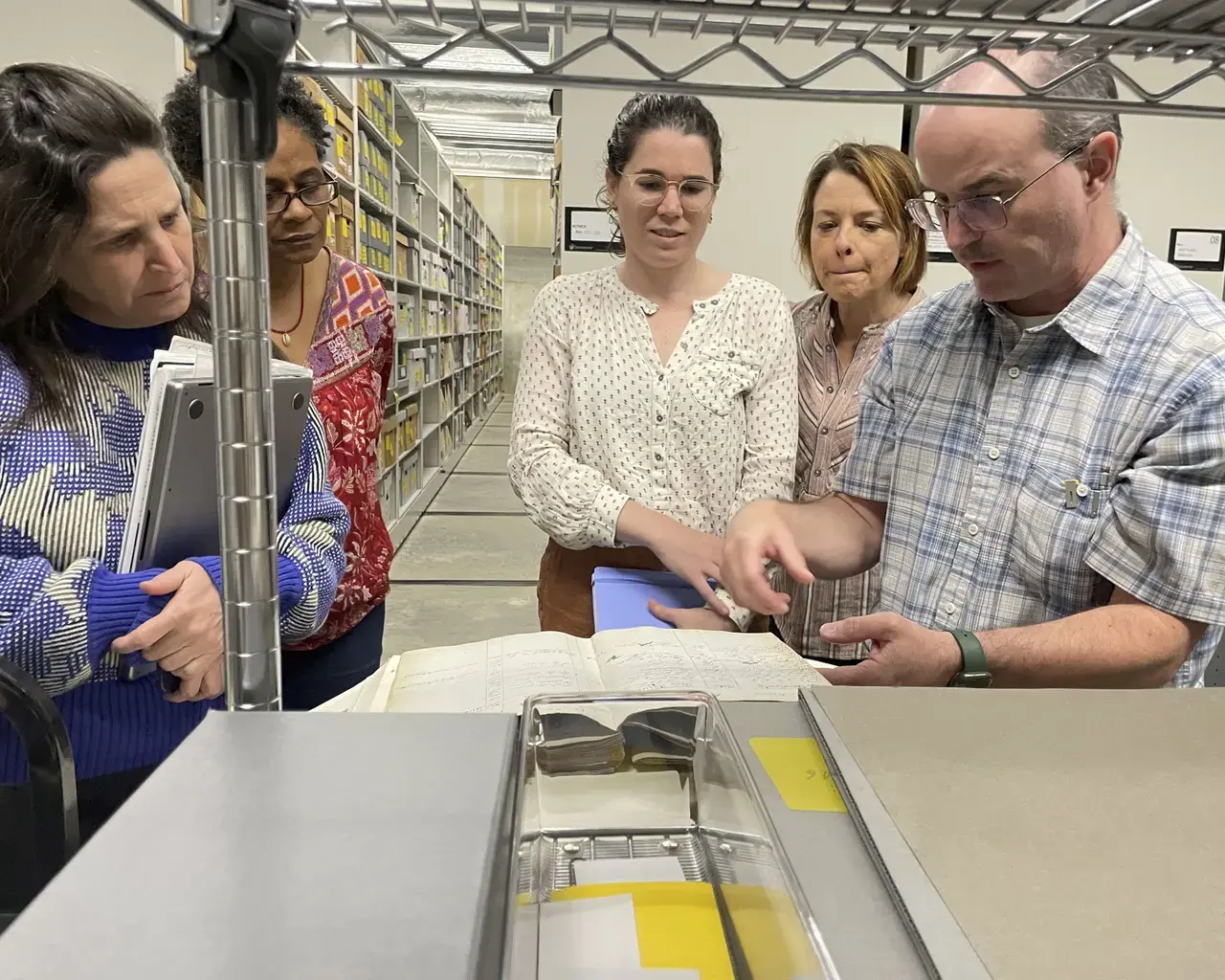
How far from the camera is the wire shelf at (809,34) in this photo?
510mm

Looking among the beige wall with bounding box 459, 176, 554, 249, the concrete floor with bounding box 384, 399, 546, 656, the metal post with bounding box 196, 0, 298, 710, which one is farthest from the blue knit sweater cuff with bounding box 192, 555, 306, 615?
the beige wall with bounding box 459, 176, 554, 249

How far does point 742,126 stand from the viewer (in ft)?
9.46

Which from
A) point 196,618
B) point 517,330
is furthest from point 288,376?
point 517,330

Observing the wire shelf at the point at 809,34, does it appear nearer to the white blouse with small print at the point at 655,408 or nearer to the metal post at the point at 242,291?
the metal post at the point at 242,291

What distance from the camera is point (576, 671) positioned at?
74 centimetres

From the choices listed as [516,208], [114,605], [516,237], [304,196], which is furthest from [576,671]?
[516,237]

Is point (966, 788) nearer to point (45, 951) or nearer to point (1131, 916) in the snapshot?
point (1131, 916)

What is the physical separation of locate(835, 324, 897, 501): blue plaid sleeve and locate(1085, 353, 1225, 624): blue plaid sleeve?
0.33 metres

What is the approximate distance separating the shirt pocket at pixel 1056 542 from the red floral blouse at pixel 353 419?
1.18 meters

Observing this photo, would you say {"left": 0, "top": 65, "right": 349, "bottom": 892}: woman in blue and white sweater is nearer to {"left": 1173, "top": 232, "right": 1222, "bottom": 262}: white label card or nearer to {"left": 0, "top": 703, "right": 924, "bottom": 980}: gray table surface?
{"left": 0, "top": 703, "right": 924, "bottom": 980}: gray table surface

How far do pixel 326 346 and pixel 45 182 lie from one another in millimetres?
661

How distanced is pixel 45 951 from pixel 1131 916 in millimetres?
419

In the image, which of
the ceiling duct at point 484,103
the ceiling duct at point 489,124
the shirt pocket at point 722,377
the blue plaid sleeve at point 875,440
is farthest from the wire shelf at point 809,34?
the ceiling duct at point 484,103

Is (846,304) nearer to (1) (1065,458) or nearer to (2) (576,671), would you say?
(1) (1065,458)
